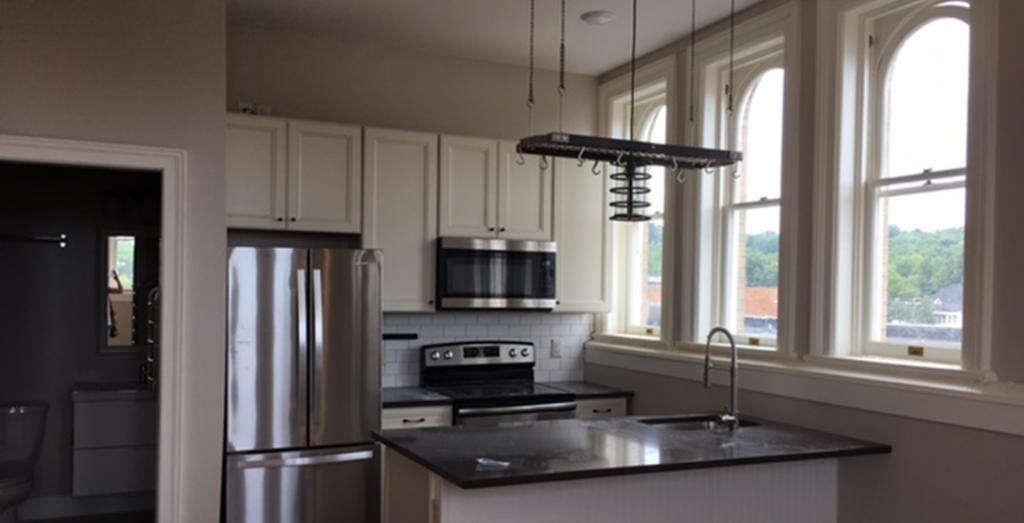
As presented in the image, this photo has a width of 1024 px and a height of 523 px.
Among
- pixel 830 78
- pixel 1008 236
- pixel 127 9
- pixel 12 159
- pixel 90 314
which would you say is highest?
pixel 127 9

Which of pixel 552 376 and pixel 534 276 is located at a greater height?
pixel 534 276

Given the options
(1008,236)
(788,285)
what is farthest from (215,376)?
(1008,236)

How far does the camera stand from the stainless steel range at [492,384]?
4.38 meters

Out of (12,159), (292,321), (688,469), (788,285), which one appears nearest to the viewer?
(688,469)

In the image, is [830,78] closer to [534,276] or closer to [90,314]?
[534,276]

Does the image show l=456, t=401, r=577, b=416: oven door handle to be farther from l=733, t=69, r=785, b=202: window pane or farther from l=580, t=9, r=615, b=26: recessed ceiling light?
l=580, t=9, r=615, b=26: recessed ceiling light

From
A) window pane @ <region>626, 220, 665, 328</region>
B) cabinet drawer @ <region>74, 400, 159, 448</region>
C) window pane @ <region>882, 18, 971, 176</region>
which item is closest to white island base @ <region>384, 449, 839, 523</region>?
window pane @ <region>882, 18, 971, 176</region>

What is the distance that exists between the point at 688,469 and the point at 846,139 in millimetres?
1650

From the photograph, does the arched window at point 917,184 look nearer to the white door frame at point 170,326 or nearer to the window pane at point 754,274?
the window pane at point 754,274

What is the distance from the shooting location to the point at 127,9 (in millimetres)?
3625

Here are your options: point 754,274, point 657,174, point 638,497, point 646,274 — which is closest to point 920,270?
point 754,274

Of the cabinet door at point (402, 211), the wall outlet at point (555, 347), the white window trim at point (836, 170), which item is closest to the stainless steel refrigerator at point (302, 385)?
the cabinet door at point (402, 211)

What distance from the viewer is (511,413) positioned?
4.45 meters

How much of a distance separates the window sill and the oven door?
67 cm
